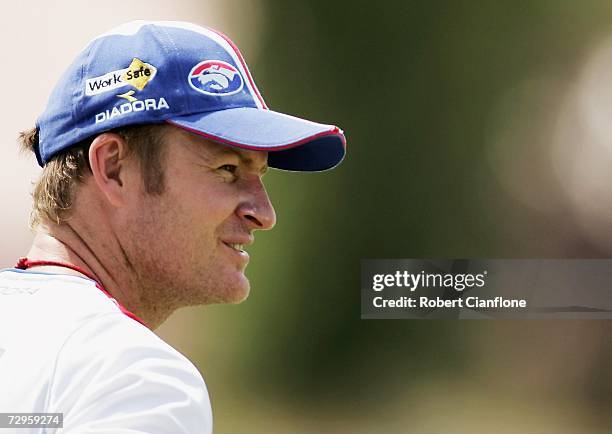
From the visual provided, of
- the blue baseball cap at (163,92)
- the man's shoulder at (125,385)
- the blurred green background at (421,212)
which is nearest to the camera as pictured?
the man's shoulder at (125,385)

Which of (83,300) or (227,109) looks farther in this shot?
(227,109)

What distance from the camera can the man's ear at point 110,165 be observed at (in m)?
1.27

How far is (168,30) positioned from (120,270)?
0.31 meters

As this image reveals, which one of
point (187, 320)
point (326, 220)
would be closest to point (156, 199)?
point (187, 320)

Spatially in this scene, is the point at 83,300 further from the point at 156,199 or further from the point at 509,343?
the point at 509,343

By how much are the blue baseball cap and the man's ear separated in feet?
0.06

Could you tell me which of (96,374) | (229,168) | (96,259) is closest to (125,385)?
(96,374)

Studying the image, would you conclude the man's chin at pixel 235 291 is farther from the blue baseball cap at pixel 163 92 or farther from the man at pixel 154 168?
the blue baseball cap at pixel 163 92

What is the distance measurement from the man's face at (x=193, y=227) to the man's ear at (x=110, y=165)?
0.08ft

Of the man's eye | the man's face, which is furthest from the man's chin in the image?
the man's eye

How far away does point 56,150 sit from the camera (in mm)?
1315

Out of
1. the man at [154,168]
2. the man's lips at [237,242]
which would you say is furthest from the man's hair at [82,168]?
the man's lips at [237,242]

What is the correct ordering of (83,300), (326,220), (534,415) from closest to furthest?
(83,300) → (534,415) → (326,220)

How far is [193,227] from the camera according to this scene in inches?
51.5
